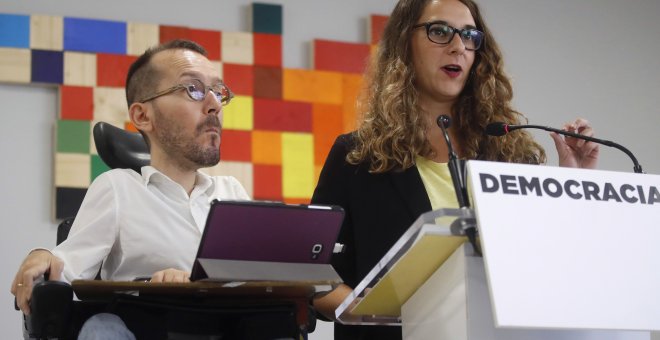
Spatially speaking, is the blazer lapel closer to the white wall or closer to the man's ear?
the man's ear

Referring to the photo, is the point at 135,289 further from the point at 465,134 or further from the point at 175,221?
the point at 465,134

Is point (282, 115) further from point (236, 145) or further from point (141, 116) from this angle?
point (141, 116)

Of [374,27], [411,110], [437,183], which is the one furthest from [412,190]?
[374,27]

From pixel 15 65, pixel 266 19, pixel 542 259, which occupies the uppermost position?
pixel 266 19

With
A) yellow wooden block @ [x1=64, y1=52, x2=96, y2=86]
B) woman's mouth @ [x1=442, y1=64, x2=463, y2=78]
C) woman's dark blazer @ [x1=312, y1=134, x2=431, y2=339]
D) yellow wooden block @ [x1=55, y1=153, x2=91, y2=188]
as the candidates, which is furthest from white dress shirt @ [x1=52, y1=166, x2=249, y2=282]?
yellow wooden block @ [x1=64, y1=52, x2=96, y2=86]

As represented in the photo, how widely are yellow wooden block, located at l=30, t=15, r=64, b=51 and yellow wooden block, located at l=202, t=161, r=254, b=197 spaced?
808 mm

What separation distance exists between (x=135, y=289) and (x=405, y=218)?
0.71m

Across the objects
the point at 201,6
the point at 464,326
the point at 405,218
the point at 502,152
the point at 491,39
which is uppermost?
the point at 201,6

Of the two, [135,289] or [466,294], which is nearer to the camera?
[466,294]

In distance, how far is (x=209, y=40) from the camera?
13.4 feet

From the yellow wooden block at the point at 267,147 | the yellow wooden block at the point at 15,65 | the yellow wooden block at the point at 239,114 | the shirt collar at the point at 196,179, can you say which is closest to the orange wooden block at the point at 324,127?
the yellow wooden block at the point at 267,147

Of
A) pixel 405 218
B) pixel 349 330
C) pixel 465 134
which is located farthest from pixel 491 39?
pixel 349 330

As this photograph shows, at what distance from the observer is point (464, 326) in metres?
1.44

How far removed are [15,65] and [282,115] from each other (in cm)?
111
